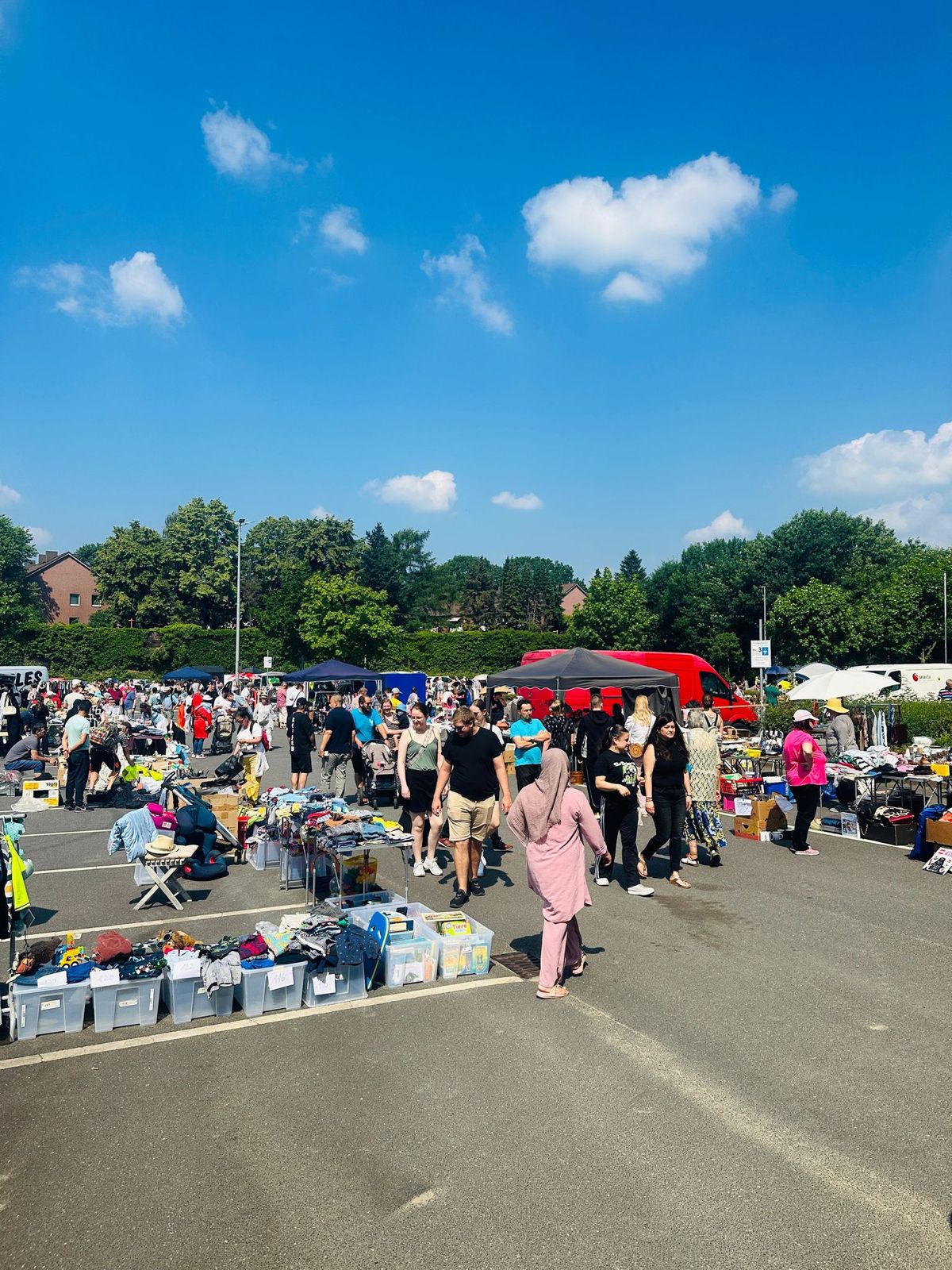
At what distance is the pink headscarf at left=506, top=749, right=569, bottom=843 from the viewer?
20.5 ft

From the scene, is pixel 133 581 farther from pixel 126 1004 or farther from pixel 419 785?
pixel 126 1004

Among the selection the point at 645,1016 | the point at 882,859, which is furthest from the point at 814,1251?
the point at 882,859

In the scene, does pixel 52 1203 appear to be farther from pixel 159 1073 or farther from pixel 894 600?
pixel 894 600

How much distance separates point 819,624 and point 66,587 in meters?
66.0

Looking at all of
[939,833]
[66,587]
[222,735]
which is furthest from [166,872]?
[66,587]

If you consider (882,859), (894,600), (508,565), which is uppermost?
(508,565)

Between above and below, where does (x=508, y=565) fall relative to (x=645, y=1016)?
above

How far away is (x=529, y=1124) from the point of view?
4.38 metres

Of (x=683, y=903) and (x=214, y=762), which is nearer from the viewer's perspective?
(x=683, y=903)

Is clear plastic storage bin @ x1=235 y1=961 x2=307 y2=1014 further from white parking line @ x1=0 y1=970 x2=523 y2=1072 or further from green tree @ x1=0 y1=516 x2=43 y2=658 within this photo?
green tree @ x1=0 y1=516 x2=43 y2=658

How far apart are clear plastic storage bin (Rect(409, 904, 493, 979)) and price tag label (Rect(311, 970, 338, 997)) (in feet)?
2.70

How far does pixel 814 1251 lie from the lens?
11.1ft

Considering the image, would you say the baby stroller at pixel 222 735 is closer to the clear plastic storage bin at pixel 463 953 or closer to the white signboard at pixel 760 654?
the white signboard at pixel 760 654

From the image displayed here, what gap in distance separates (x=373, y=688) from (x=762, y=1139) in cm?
3198
